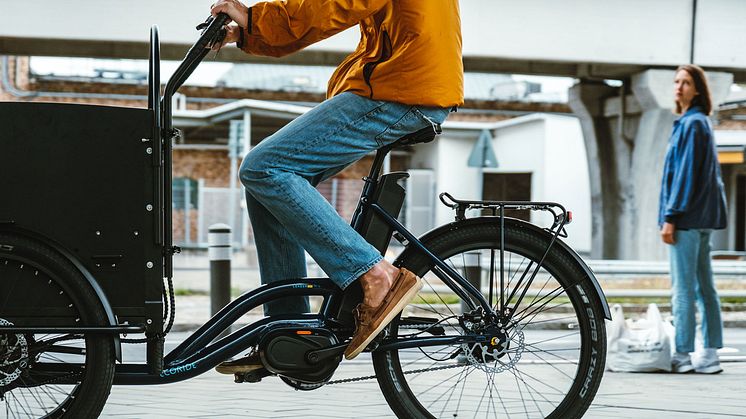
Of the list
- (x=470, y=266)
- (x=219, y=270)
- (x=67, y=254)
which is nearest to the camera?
(x=67, y=254)

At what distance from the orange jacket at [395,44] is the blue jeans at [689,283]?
3262 mm

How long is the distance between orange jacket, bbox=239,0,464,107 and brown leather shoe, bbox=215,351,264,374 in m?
0.93

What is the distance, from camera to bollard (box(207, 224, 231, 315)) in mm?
7617

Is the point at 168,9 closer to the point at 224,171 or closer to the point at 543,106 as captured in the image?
the point at 224,171

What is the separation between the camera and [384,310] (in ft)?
10.6

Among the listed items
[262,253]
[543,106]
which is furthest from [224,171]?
[262,253]

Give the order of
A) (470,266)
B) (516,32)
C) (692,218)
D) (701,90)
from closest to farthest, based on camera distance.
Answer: (470,266) → (692,218) → (701,90) → (516,32)

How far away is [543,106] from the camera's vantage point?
38906 mm

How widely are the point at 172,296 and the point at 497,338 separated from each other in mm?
1089

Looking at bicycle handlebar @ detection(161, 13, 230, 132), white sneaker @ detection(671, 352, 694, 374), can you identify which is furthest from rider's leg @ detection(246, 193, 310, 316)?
white sneaker @ detection(671, 352, 694, 374)

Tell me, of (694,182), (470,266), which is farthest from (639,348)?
(470,266)

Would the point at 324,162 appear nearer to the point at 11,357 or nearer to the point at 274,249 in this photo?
the point at 274,249

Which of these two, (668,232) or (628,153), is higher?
(628,153)

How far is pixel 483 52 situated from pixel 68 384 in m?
15.0
